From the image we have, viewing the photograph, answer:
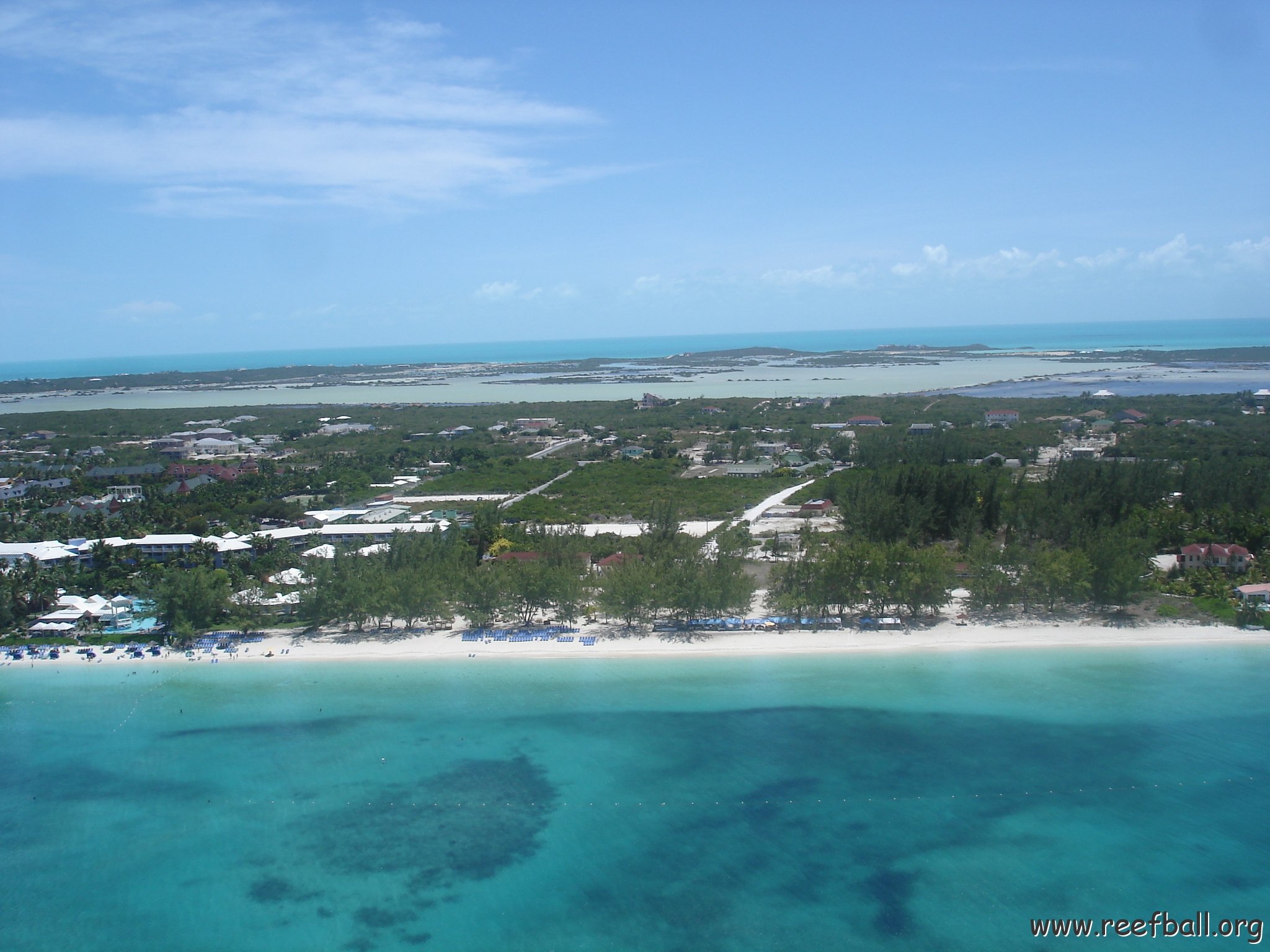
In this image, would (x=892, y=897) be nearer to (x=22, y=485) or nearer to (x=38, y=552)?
(x=38, y=552)

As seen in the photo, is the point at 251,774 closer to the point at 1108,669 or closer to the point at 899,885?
the point at 899,885

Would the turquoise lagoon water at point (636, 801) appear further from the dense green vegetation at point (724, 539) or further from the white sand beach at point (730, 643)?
the dense green vegetation at point (724, 539)

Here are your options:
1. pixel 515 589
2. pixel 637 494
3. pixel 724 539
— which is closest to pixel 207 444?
pixel 637 494

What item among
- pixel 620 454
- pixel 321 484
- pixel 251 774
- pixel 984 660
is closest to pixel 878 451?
pixel 620 454

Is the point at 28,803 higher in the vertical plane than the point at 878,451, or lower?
lower

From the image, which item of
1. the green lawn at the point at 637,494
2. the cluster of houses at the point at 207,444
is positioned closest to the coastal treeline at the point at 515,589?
the green lawn at the point at 637,494

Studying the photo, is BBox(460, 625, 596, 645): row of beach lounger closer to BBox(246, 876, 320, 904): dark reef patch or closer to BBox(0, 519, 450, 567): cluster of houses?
BBox(0, 519, 450, 567): cluster of houses
